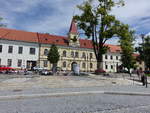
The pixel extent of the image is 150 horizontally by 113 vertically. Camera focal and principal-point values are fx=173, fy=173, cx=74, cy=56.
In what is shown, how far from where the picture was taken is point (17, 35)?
55750mm

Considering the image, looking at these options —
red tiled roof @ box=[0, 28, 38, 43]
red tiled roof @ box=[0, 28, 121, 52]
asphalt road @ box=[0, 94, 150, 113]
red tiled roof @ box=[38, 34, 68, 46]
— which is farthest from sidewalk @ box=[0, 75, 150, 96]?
red tiled roof @ box=[38, 34, 68, 46]

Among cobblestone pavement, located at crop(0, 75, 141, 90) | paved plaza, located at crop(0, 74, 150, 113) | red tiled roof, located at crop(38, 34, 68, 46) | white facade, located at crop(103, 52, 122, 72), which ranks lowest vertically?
paved plaza, located at crop(0, 74, 150, 113)

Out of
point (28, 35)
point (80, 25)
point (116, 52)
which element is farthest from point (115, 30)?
point (116, 52)

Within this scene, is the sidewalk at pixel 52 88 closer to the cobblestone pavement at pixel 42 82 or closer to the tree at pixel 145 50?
the cobblestone pavement at pixel 42 82

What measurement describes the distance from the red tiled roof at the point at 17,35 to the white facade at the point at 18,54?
1.43 m

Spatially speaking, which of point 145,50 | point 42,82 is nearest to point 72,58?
point 145,50

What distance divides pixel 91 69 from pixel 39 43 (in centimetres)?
2171

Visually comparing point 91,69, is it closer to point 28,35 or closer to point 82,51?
point 82,51

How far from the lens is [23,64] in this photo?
2130 inches

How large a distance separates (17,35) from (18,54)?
6.46m

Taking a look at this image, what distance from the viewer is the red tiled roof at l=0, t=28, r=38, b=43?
174ft

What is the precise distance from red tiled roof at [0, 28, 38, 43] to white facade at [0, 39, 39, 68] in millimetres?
1430

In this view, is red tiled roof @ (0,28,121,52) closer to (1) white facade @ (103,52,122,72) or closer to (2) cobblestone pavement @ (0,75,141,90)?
(1) white facade @ (103,52,122,72)

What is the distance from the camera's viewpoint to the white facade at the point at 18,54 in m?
51.7
